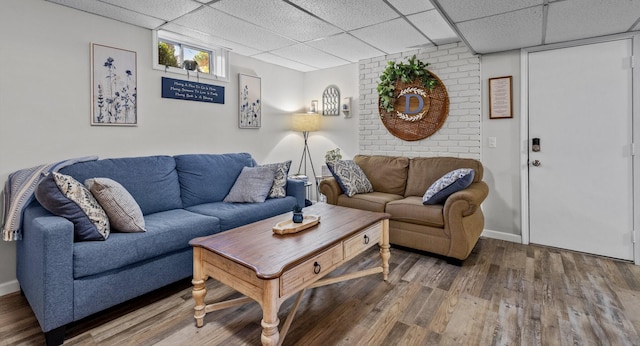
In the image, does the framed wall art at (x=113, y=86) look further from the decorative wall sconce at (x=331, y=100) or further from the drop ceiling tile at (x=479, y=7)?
the drop ceiling tile at (x=479, y=7)

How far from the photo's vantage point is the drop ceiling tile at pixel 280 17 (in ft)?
8.46

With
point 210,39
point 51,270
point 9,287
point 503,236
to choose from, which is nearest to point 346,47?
point 210,39

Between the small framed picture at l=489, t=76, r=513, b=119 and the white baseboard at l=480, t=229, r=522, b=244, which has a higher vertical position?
the small framed picture at l=489, t=76, r=513, b=119

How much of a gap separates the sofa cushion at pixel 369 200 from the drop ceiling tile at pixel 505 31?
173cm

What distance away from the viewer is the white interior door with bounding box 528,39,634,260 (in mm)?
2881

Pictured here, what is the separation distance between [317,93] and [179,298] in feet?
11.5

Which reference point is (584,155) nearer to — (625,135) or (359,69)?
(625,135)

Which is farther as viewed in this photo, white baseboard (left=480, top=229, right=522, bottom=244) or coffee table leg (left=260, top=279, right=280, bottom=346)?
white baseboard (left=480, top=229, right=522, bottom=244)

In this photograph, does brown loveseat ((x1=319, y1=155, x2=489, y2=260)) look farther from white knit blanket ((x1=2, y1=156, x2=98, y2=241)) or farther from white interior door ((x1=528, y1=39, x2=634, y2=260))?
white knit blanket ((x1=2, y1=156, x2=98, y2=241))

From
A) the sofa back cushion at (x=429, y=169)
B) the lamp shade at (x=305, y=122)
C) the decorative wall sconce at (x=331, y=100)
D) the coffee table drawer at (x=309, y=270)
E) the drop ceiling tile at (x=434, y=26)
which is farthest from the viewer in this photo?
the decorative wall sconce at (x=331, y=100)

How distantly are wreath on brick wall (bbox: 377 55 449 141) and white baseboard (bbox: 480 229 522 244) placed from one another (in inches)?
51.6

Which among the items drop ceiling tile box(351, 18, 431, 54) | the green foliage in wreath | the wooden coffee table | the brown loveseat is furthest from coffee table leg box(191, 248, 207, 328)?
the green foliage in wreath

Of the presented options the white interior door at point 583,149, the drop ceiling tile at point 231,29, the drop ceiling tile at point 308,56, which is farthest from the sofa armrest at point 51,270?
the white interior door at point 583,149

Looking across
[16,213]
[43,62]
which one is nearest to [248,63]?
[43,62]
